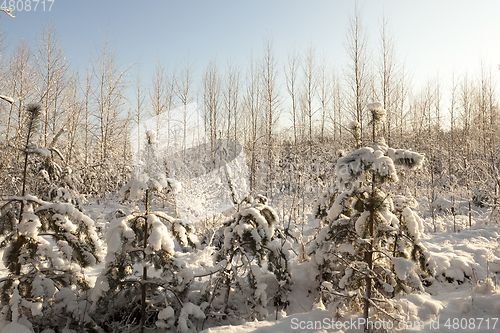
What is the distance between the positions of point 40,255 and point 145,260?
74 cm

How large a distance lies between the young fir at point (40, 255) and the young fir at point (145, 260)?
225 millimetres

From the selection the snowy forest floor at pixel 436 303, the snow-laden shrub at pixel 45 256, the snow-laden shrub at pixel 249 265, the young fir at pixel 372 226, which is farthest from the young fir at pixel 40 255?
the young fir at pixel 372 226

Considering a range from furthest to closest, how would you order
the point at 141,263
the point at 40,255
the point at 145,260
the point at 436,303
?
the point at 436,303
the point at 141,263
the point at 145,260
the point at 40,255

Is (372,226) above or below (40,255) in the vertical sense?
above

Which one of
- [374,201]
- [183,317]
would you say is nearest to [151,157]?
[183,317]

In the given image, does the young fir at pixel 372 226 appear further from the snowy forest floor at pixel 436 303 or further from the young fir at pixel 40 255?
the young fir at pixel 40 255

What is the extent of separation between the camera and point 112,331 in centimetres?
237

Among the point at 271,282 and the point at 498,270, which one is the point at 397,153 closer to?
the point at 271,282

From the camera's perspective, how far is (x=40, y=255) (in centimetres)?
193

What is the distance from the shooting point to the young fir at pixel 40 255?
184cm

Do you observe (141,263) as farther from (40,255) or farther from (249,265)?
(249,265)

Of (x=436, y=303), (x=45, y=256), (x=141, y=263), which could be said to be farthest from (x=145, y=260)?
(x=436, y=303)

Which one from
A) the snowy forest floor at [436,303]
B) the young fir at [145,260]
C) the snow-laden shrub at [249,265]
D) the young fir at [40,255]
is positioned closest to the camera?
the young fir at [40,255]

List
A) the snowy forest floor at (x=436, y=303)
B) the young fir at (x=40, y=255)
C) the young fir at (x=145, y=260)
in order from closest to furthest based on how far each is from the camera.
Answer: the young fir at (x=40, y=255), the young fir at (x=145, y=260), the snowy forest floor at (x=436, y=303)
